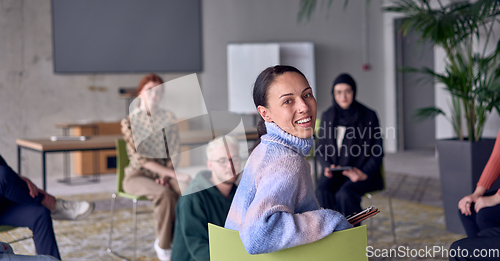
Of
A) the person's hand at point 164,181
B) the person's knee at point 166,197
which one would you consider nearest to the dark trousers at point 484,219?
the person's knee at point 166,197

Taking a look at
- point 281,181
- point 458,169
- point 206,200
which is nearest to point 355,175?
point 458,169

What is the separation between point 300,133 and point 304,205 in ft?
0.56

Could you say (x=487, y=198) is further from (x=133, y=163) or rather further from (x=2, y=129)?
(x=2, y=129)

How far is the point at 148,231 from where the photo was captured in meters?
3.41

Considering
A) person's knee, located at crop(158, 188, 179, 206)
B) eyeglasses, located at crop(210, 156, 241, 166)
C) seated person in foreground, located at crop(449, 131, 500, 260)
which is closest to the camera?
eyeglasses, located at crop(210, 156, 241, 166)

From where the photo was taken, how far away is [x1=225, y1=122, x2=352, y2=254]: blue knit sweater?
98 centimetres

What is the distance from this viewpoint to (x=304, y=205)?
1.07m

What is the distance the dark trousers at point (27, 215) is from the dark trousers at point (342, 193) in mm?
1540

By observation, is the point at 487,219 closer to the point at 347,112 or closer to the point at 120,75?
the point at 347,112

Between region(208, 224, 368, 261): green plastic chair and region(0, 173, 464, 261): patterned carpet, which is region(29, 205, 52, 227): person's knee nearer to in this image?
region(0, 173, 464, 261): patterned carpet

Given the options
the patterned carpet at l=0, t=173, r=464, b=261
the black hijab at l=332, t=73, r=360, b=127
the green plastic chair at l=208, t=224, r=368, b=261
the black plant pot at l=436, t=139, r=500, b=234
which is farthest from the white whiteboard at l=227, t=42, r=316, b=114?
the green plastic chair at l=208, t=224, r=368, b=261

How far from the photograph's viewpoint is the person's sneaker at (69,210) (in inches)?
95.8

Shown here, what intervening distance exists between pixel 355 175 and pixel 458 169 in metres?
0.78

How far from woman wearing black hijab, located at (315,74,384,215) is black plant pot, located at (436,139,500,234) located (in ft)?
1.76
